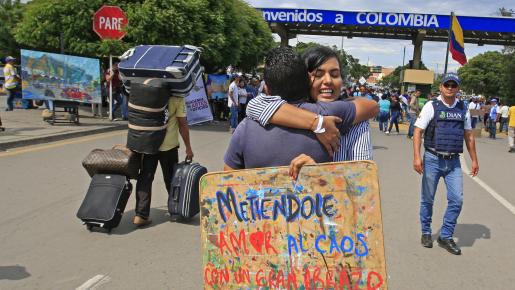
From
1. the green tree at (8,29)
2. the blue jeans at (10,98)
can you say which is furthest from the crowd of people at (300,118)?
the green tree at (8,29)

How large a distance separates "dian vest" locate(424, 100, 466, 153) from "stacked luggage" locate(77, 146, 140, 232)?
3023 millimetres

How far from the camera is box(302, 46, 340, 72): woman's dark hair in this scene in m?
2.18

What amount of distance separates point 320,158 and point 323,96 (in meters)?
0.30

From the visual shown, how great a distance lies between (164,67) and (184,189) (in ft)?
4.21

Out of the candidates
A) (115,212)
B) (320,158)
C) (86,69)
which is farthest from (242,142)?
(86,69)

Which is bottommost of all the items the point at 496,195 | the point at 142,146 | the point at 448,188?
the point at 496,195

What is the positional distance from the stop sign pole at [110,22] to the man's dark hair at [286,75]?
1310 centimetres

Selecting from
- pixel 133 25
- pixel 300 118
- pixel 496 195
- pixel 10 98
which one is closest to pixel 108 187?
pixel 300 118

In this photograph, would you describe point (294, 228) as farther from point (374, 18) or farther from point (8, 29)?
point (374, 18)

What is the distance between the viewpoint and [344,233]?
194 cm

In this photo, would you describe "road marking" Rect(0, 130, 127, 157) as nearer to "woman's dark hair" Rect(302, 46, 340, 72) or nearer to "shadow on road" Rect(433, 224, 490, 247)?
"shadow on road" Rect(433, 224, 490, 247)

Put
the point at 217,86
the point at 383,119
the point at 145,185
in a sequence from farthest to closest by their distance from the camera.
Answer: the point at 217,86 < the point at 383,119 < the point at 145,185

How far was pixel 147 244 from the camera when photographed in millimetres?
4551

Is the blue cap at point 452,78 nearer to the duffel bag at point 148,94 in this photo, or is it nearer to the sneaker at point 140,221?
the duffel bag at point 148,94
